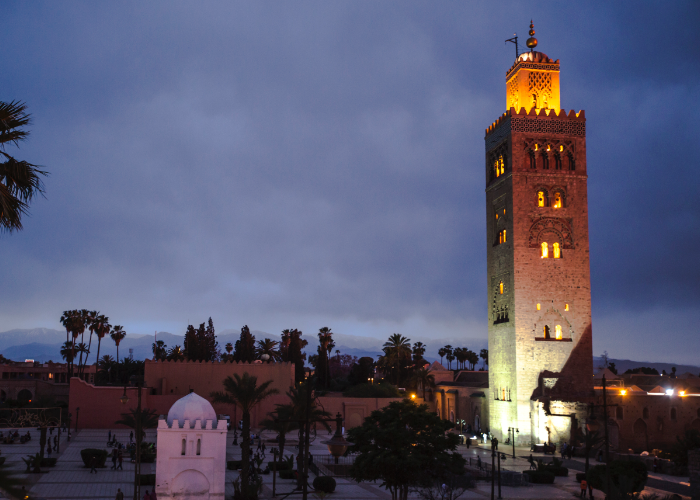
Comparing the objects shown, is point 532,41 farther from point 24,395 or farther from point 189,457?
point 24,395

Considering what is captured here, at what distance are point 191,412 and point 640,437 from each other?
3154 cm

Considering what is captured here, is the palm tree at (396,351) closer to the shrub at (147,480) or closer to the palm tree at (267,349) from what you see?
the palm tree at (267,349)

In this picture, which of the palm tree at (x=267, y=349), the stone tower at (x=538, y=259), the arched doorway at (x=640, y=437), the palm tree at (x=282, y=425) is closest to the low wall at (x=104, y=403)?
the stone tower at (x=538, y=259)

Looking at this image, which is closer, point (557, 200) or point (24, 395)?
point (557, 200)

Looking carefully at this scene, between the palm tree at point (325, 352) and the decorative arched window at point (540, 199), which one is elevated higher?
the decorative arched window at point (540, 199)

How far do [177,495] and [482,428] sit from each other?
1249 inches

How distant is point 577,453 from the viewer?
1460 inches

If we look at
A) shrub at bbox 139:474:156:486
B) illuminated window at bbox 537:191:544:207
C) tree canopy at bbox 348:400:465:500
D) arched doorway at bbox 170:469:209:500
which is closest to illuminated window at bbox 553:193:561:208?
illuminated window at bbox 537:191:544:207

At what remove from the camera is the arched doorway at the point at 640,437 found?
128ft

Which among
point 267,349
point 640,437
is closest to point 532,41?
point 640,437

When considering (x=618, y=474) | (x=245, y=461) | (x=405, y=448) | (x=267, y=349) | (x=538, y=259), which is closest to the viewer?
(x=405, y=448)

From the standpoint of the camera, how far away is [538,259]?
1711 inches

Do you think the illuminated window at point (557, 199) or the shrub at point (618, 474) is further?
the illuminated window at point (557, 199)

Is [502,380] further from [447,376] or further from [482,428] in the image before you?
[447,376]
